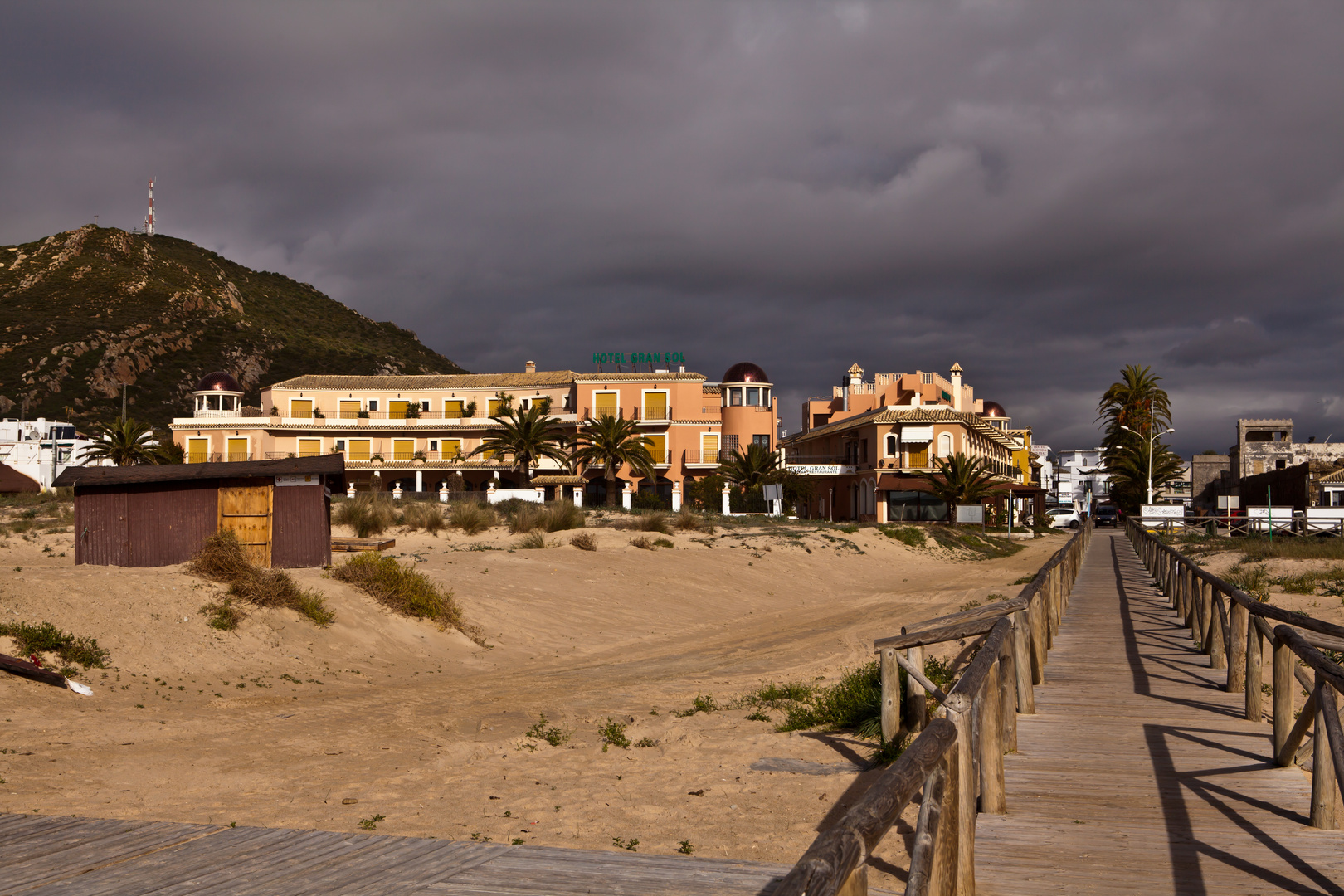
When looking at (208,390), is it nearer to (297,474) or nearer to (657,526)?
(657,526)

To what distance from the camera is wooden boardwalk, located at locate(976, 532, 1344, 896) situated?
5180mm

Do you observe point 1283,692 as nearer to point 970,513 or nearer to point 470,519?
point 470,519

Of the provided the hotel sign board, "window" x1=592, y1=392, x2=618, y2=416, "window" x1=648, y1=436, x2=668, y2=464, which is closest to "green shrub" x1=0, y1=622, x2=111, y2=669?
"window" x1=648, y1=436, x2=668, y2=464

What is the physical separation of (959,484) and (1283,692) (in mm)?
47027

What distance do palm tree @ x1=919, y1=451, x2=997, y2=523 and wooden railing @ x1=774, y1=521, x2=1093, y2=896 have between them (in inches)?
1745

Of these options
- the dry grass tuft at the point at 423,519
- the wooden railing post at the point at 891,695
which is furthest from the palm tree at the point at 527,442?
the wooden railing post at the point at 891,695

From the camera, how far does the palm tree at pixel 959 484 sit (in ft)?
173

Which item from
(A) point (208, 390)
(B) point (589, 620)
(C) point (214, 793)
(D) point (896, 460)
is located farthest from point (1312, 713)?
(A) point (208, 390)

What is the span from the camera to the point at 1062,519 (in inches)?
2965

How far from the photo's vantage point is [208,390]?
229ft

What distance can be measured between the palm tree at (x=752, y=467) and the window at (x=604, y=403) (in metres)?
10.3

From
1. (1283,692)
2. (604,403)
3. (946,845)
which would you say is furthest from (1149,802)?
(604,403)

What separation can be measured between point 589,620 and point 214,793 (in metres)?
13.0

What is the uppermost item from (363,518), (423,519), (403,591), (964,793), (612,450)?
(612,450)
